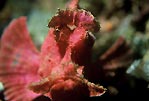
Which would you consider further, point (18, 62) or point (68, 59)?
point (18, 62)

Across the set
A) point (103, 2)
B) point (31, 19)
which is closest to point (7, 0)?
point (31, 19)

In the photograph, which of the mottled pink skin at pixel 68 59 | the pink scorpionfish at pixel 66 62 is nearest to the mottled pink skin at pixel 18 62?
the pink scorpionfish at pixel 66 62

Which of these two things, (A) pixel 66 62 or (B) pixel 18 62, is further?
(B) pixel 18 62

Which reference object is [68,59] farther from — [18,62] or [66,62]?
[18,62]

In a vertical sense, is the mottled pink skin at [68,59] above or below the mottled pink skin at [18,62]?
below

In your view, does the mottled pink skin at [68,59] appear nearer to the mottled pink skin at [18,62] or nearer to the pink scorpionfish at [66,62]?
the pink scorpionfish at [66,62]

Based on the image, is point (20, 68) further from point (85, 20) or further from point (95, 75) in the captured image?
point (85, 20)

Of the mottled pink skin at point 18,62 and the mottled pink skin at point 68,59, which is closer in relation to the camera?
the mottled pink skin at point 68,59

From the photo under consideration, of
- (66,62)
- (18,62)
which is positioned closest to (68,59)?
(66,62)

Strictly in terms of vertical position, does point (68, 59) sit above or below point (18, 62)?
below
